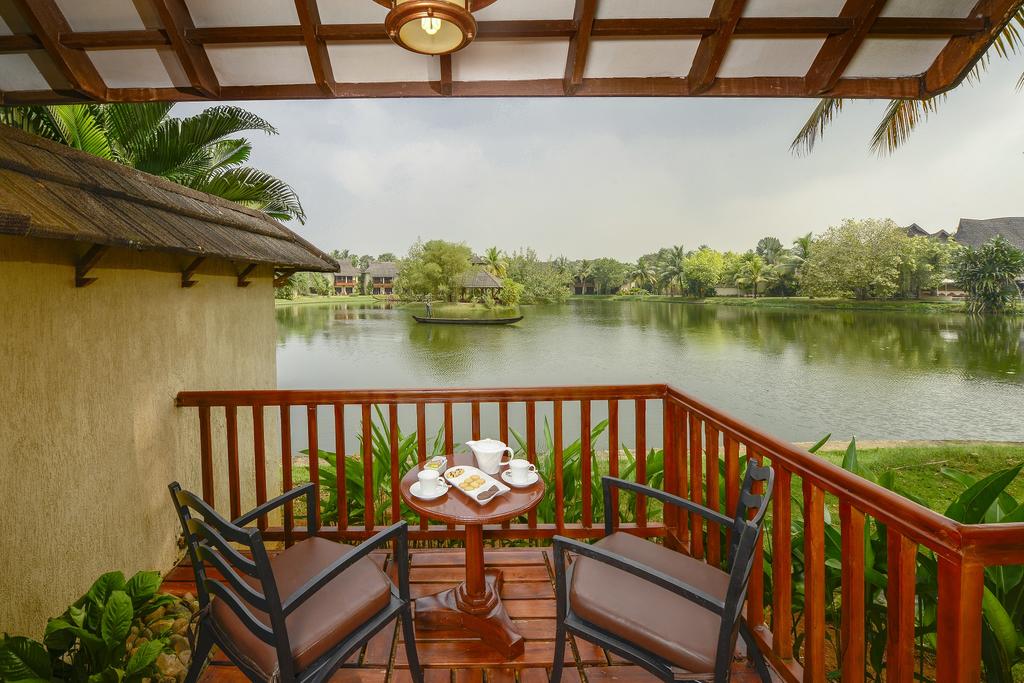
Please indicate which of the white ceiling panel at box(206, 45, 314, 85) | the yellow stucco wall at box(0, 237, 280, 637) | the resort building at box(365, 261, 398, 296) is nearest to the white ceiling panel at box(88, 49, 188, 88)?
the white ceiling panel at box(206, 45, 314, 85)

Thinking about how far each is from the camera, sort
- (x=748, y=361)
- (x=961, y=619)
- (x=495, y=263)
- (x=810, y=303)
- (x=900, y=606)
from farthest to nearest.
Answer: (x=495, y=263) < (x=810, y=303) < (x=748, y=361) < (x=900, y=606) < (x=961, y=619)

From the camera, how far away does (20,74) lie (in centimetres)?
193

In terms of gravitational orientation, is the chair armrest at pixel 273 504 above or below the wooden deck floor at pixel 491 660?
above

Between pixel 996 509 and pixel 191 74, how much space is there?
12.7ft

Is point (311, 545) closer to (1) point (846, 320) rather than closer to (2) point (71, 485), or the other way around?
(2) point (71, 485)

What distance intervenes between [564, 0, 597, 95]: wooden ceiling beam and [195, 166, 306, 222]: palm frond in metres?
5.94

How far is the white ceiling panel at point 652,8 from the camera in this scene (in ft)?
5.97

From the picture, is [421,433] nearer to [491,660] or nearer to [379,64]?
[491,660]

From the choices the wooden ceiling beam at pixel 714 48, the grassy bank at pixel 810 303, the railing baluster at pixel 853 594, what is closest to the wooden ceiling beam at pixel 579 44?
the wooden ceiling beam at pixel 714 48

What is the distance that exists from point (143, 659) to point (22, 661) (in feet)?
1.01

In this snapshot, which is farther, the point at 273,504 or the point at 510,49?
the point at 510,49

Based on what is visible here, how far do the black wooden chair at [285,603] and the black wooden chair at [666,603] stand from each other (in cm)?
62

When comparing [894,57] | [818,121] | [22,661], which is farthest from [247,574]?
[818,121]

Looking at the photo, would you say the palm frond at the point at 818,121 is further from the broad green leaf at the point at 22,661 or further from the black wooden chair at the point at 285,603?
the broad green leaf at the point at 22,661
